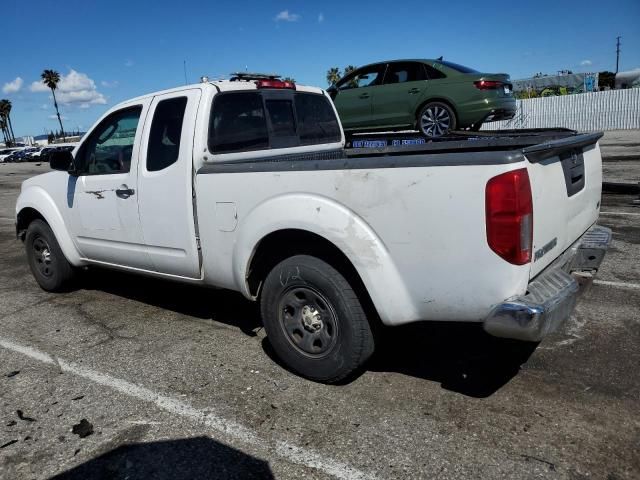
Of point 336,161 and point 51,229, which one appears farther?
point 51,229

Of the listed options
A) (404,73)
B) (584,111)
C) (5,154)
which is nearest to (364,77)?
(404,73)

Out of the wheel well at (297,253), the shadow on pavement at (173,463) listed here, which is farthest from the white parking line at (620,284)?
the shadow on pavement at (173,463)

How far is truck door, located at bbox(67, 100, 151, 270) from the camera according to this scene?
169 inches

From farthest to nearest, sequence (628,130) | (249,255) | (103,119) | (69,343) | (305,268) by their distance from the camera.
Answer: (628,130)
(103,119)
(69,343)
(249,255)
(305,268)

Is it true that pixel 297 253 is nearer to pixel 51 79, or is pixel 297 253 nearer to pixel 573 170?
pixel 573 170

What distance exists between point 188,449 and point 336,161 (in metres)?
1.74

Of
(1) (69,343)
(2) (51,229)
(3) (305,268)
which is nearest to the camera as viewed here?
(3) (305,268)

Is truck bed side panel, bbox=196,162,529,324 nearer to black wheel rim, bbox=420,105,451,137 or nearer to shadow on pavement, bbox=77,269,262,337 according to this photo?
shadow on pavement, bbox=77,269,262,337

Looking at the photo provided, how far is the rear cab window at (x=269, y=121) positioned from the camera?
400 cm

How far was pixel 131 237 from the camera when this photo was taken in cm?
436

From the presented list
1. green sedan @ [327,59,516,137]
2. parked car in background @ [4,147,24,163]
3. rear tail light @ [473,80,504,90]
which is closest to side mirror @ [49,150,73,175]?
green sedan @ [327,59,516,137]

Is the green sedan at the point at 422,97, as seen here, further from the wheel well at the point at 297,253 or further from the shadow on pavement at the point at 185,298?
the wheel well at the point at 297,253

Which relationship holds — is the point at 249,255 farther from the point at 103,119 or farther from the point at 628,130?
the point at 628,130

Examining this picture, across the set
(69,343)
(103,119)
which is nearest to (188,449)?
(69,343)
